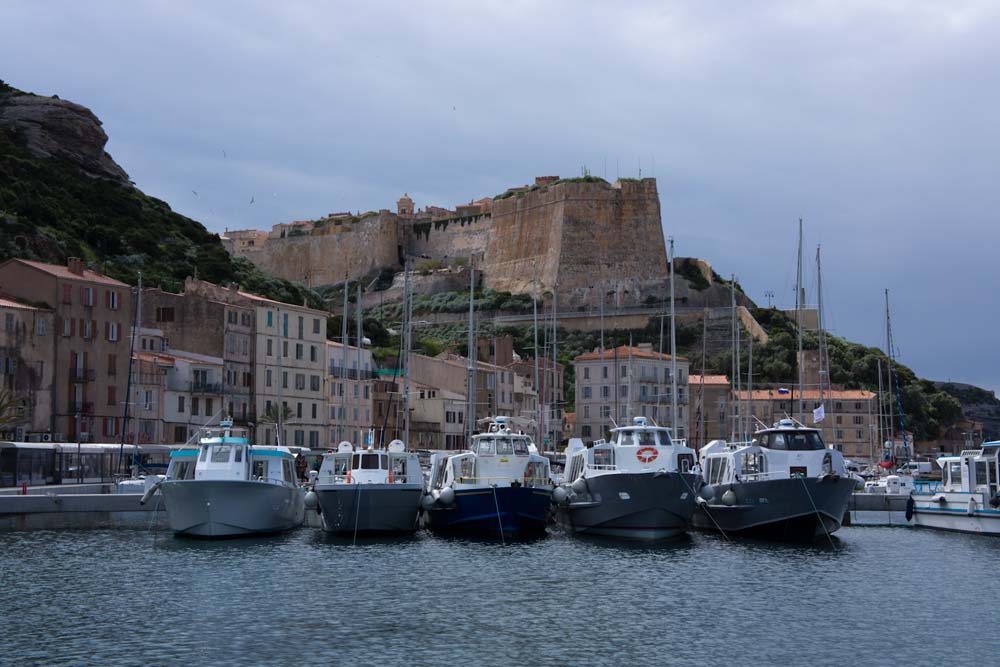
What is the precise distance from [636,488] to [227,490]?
12.1 metres

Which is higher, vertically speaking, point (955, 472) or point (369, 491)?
point (955, 472)

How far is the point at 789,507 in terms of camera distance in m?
39.1

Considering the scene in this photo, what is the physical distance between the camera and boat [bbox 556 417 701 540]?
38781 millimetres

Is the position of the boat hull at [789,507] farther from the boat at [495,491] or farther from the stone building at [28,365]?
the stone building at [28,365]

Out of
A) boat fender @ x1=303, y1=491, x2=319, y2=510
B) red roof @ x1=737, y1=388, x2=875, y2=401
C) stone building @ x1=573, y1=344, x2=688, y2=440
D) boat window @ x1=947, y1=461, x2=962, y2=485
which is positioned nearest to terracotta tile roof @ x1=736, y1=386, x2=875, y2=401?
red roof @ x1=737, y1=388, x2=875, y2=401

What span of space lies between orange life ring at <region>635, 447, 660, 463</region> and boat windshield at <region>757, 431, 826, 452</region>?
3910 mm

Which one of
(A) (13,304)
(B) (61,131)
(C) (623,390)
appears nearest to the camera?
(A) (13,304)

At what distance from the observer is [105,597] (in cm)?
2853

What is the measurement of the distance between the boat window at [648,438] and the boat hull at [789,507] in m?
2.91

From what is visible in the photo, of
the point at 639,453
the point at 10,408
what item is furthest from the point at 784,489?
the point at 10,408

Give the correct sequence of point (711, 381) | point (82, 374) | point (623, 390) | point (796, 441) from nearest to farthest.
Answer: point (796, 441), point (82, 374), point (623, 390), point (711, 381)

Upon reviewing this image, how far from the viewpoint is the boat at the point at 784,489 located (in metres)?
38.9

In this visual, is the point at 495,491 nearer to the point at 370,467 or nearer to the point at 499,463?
the point at 499,463

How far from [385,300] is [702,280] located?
3418cm
